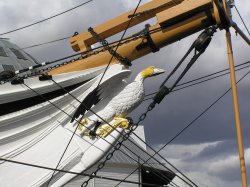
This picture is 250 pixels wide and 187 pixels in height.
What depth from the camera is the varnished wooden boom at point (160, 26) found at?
750cm

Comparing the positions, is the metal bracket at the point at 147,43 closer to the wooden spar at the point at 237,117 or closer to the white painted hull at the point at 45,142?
the white painted hull at the point at 45,142

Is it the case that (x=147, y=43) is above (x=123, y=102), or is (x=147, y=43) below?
above

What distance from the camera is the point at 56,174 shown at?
757 centimetres

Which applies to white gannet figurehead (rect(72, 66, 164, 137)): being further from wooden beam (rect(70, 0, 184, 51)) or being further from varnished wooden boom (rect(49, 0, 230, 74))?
wooden beam (rect(70, 0, 184, 51))

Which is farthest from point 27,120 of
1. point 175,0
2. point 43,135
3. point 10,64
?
point 10,64

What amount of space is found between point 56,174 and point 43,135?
2.24 feet

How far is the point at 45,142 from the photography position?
7.83 metres

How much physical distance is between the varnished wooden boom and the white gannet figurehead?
48 centimetres

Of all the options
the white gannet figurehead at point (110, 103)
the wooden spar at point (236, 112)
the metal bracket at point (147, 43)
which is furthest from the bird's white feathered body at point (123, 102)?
the wooden spar at point (236, 112)

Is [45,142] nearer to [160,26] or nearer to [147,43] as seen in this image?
[147,43]

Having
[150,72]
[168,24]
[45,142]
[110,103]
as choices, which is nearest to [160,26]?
[168,24]

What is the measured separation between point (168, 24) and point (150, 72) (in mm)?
812

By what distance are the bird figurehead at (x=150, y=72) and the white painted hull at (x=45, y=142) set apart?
38 centimetres

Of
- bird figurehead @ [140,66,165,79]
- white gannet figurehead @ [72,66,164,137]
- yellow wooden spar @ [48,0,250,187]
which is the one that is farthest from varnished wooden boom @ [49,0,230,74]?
white gannet figurehead @ [72,66,164,137]
